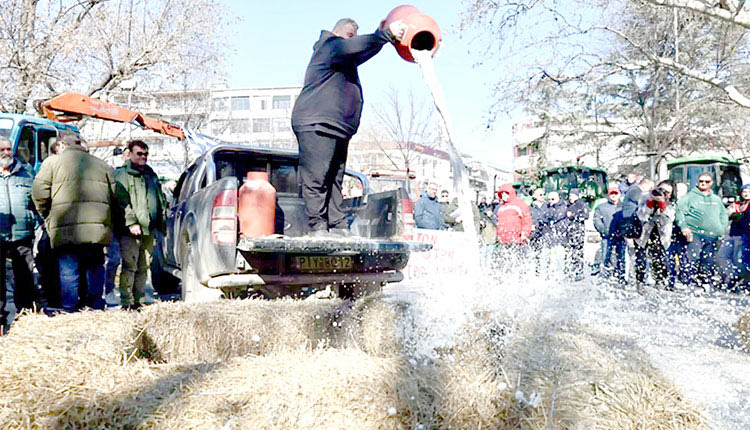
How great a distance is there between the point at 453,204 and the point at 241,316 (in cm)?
803

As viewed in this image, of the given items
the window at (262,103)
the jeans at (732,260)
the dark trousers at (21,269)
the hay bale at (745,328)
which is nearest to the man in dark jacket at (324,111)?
the dark trousers at (21,269)

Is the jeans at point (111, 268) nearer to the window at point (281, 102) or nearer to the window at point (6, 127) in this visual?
the window at point (6, 127)

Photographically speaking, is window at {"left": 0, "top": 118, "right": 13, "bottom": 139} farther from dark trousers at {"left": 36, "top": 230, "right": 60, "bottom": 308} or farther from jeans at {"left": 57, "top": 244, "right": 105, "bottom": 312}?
jeans at {"left": 57, "top": 244, "right": 105, "bottom": 312}

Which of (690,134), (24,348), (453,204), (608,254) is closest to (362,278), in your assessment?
(24,348)

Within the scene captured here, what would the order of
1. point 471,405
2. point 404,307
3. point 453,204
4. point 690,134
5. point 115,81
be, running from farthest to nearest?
point 690,134 < point 115,81 < point 453,204 < point 404,307 < point 471,405

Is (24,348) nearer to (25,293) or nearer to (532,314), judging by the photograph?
(532,314)

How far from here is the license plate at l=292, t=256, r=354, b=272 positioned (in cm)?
467

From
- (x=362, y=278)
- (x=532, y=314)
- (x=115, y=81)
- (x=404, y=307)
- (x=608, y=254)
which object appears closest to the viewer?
(x=532, y=314)

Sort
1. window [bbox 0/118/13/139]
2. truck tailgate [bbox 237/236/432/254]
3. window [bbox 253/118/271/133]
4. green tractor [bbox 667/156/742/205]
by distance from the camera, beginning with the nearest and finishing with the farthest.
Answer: truck tailgate [bbox 237/236/432/254] < window [bbox 0/118/13/139] < green tractor [bbox 667/156/742/205] < window [bbox 253/118/271/133]

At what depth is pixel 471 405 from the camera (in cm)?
173

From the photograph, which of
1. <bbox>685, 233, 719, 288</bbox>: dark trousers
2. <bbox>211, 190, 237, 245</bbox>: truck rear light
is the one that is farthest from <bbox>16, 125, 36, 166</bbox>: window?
<bbox>685, 233, 719, 288</bbox>: dark trousers

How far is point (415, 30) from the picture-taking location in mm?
3977

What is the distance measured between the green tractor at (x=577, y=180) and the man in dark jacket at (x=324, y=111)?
20.1m

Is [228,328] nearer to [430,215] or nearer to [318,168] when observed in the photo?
[318,168]
